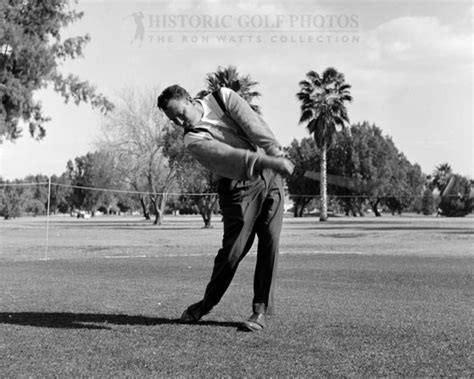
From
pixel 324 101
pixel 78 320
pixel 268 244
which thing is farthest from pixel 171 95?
pixel 324 101

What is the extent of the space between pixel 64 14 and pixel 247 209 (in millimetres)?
28581

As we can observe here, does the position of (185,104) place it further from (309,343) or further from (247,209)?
(309,343)

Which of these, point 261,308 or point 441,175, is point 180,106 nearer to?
point 261,308

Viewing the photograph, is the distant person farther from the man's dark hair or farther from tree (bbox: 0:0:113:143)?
tree (bbox: 0:0:113:143)

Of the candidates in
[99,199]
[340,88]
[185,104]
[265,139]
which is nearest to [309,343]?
[265,139]

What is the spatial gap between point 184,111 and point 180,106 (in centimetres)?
5

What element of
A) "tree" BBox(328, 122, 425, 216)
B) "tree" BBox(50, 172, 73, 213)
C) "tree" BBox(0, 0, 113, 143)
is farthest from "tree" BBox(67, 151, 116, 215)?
"tree" BBox(0, 0, 113, 143)

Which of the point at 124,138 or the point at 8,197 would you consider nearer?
the point at 124,138

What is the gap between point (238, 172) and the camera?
15.5 feet

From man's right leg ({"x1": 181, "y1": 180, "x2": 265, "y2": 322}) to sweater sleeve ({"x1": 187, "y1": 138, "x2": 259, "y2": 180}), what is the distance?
356 millimetres

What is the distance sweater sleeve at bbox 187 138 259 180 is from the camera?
466cm

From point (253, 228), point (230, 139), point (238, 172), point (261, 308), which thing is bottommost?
point (261, 308)

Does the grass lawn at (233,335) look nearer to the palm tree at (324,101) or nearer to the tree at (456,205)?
the palm tree at (324,101)

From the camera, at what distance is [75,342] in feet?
15.2
